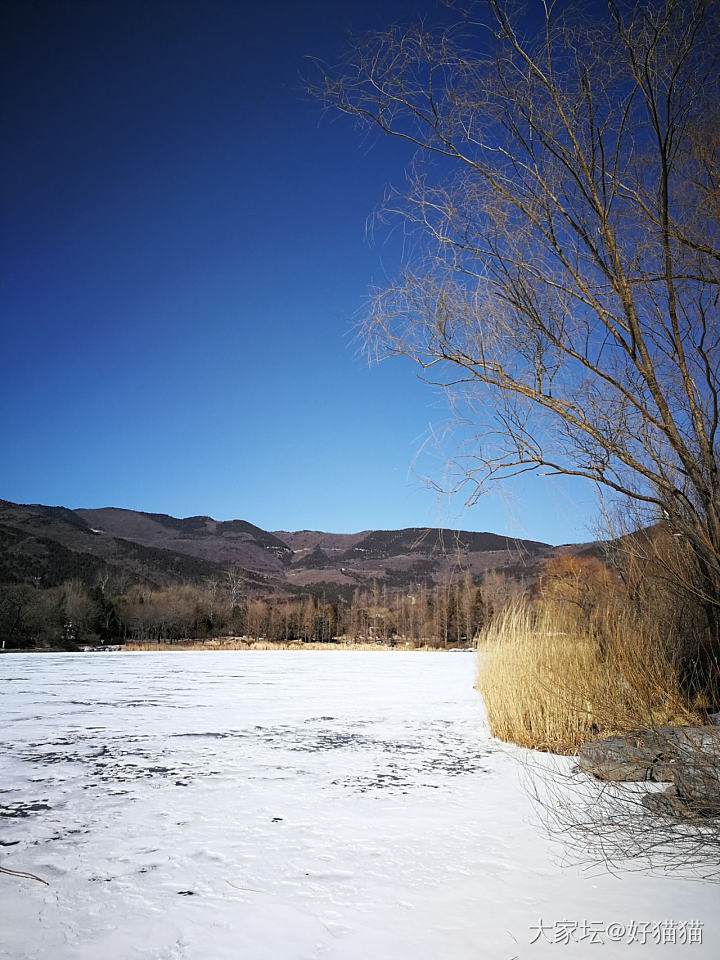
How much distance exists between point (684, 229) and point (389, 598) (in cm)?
10710

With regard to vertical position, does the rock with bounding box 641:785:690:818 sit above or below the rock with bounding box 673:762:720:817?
below

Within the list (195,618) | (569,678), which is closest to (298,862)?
(569,678)

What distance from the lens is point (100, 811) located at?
12.9 feet

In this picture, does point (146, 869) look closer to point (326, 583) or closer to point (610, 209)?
point (610, 209)

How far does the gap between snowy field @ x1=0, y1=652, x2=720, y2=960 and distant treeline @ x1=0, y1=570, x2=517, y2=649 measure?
1739 cm

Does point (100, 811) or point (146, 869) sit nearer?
point (146, 869)

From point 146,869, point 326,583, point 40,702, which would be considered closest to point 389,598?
point 326,583

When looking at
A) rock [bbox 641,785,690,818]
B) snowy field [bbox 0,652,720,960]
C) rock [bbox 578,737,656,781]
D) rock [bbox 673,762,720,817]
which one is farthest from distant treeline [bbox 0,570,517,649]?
rock [bbox 673,762,720,817]

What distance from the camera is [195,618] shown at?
6016 cm

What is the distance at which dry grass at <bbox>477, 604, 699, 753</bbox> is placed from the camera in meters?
4.63

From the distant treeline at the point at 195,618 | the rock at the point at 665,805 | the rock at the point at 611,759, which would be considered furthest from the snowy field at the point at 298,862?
the distant treeline at the point at 195,618

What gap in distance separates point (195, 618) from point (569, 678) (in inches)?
2298

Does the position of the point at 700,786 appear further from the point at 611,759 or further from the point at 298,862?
the point at 298,862

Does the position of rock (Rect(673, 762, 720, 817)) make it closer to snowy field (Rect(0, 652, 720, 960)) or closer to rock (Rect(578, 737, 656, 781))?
snowy field (Rect(0, 652, 720, 960))
